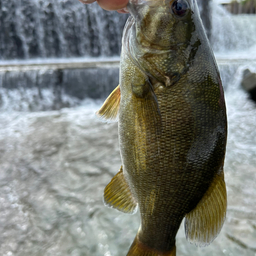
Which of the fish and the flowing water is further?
the flowing water

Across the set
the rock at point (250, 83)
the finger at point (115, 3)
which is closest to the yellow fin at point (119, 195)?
the finger at point (115, 3)

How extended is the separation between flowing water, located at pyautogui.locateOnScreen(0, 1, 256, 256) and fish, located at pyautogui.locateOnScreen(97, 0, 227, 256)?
151 cm

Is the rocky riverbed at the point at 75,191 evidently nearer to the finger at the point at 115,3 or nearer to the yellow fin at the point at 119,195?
the yellow fin at the point at 119,195

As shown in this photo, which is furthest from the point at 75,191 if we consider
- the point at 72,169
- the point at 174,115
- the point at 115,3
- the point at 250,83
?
the point at 250,83

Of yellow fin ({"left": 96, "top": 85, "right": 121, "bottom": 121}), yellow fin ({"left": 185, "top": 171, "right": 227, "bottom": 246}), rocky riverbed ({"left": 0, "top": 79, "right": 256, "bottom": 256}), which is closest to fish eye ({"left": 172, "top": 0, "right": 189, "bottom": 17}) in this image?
yellow fin ({"left": 96, "top": 85, "right": 121, "bottom": 121})

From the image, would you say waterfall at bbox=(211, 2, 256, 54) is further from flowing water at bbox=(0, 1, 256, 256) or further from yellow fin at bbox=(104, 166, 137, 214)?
yellow fin at bbox=(104, 166, 137, 214)

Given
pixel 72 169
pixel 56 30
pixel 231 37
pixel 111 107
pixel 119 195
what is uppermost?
pixel 111 107

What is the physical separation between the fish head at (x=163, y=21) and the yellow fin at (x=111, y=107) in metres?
0.35

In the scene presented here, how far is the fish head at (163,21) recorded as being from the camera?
1197 mm

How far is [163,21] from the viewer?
1.21 metres

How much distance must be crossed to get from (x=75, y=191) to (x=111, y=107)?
2255mm

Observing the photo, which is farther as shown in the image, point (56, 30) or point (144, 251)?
point (56, 30)

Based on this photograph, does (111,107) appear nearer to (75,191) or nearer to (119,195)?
(119,195)

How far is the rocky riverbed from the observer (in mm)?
2688
